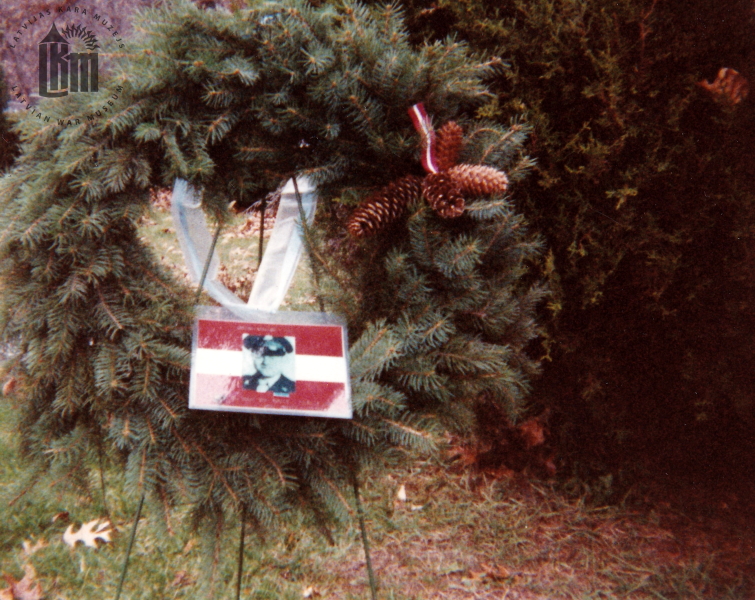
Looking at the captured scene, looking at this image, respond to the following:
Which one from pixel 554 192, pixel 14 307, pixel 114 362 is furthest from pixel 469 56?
pixel 14 307

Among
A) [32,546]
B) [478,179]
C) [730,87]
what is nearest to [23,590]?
[32,546]

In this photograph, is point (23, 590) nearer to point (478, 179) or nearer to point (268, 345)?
point (268, 345)

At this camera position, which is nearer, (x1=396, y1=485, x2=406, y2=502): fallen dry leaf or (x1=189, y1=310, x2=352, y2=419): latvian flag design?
(x1=189, y1=310, x2=352, y2=419): latvian flag design

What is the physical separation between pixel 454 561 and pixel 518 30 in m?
2.29

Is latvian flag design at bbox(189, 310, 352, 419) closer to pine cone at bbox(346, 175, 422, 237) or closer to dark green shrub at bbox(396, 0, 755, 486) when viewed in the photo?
pine cone at bbox(346, 175, 422, 237)

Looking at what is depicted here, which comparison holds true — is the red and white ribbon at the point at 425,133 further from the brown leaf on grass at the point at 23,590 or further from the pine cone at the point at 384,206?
the brown leaf on grass at the point at 23,590

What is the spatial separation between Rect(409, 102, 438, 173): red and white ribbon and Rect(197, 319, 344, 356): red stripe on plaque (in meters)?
0.62

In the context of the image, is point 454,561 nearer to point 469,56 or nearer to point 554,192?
point 554,192

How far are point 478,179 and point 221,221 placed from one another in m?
0.86

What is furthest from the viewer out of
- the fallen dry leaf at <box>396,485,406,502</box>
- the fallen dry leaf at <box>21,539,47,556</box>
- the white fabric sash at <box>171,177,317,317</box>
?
the fallen dry leaf at <box>396,485,406,502</box>

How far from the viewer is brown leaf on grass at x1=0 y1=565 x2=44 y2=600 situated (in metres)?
2.32

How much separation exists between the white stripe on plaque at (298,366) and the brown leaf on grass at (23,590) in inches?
63.0

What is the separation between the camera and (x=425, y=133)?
1.73 m

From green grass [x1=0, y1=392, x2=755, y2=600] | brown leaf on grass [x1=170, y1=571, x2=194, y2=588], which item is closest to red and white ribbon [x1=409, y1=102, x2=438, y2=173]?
green grass [x1=0, y1=392, x2=755, y2=600]
